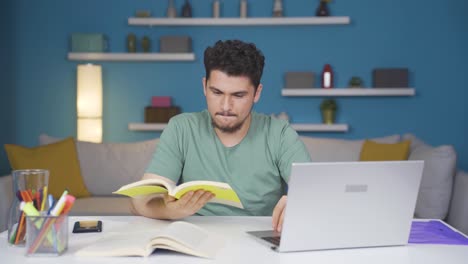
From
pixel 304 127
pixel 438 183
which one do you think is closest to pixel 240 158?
pixel 438 183

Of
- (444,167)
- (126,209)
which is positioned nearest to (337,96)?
(444,167)

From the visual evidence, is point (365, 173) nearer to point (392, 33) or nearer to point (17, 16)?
point (392, 33)

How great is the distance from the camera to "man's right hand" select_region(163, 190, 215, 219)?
1.52 metres

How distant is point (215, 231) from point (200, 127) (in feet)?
1.97

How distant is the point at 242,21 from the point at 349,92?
96 cm

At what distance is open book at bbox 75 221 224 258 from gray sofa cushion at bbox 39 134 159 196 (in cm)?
227

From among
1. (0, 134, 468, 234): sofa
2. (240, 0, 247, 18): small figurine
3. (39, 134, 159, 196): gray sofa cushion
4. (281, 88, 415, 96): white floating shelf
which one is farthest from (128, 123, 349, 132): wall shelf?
(240, 0, 247, 18): small figurine

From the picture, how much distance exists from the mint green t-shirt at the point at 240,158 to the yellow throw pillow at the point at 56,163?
64.7 inches

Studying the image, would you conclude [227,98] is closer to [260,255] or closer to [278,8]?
[260,255]

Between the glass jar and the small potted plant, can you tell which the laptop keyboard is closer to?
the glass jar

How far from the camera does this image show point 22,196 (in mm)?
1388

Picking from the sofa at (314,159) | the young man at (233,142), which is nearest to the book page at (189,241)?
the young man at (233,142)

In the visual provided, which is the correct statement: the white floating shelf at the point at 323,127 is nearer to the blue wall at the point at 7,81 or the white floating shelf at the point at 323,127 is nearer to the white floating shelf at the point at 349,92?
the white floating shelf at the point at 349,92

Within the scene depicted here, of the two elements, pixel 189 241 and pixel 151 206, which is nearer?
pixel 189 241
